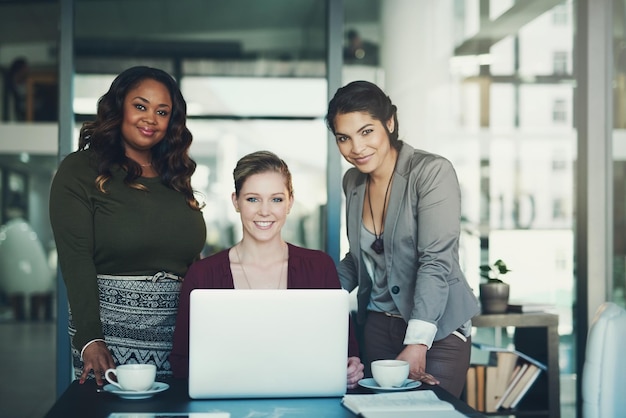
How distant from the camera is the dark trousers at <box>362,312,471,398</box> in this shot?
2949 millimetres

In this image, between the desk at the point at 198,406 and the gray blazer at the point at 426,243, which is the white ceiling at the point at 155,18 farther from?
the desk at the point at 198,406

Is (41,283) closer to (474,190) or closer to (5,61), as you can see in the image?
(5,61)

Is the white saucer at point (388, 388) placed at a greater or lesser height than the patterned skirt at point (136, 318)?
lesser

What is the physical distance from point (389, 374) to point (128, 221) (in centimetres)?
113

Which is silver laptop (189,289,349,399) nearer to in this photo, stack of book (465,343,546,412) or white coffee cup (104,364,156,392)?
white coffee cup (104,364,156,392)

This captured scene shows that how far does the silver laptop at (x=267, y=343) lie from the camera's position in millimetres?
2168

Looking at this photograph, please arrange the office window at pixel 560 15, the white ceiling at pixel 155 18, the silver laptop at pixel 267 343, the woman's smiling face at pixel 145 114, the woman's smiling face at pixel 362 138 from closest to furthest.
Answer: the silver laptop at pixel 267 343 < the woman's smiling face at pixel 362 138 < the woman's smiling face at pixel 145 114 < the office window at pixel 560 15 < the white ceiling at pixel 155 18

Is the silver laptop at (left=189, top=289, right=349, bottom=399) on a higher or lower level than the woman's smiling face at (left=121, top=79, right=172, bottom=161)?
lower

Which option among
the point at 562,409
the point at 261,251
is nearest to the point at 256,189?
the point at 261,251

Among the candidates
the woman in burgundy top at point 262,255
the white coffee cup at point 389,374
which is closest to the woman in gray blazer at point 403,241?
the woman in burgundy top at point 262,255

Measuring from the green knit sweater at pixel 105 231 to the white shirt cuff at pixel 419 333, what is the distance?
857mm

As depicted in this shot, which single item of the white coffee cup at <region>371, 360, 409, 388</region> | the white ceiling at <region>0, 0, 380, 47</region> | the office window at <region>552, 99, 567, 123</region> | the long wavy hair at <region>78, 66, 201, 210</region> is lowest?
the white coffee cup at <region>371, 360, 409, 388</region>

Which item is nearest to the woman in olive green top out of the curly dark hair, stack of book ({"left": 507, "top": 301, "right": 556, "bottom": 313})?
the curly dark hair

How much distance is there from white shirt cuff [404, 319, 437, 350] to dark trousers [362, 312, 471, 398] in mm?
207
